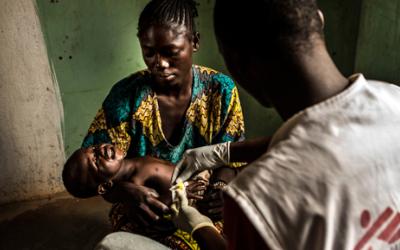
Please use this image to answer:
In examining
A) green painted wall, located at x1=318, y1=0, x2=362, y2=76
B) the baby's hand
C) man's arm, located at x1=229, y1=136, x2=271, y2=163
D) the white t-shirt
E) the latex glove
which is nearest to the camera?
the white t-shirt

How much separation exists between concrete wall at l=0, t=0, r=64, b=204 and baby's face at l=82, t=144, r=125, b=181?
96cm

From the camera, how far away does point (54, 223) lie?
104 inches

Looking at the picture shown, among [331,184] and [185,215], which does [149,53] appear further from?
[331,184]

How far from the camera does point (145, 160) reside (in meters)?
1.82

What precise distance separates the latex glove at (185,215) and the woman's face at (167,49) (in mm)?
486

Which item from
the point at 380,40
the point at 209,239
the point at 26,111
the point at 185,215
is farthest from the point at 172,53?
the point at 380,40


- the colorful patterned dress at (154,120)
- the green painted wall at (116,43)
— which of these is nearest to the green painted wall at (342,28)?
the green painted wall at (116,43)

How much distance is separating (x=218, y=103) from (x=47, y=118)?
127 cm

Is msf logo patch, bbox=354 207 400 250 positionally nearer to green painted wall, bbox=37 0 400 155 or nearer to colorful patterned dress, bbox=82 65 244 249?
colorful patterned dress, bbox=82 65 244 249

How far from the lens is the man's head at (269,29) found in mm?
850

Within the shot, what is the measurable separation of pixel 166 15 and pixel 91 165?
695 mm

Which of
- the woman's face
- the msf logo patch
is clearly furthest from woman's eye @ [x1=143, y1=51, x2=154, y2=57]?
the msf logo patch

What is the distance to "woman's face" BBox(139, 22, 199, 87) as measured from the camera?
69.2 inches

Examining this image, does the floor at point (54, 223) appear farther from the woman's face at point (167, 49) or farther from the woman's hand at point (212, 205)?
the woman's face at point (167, 49)
